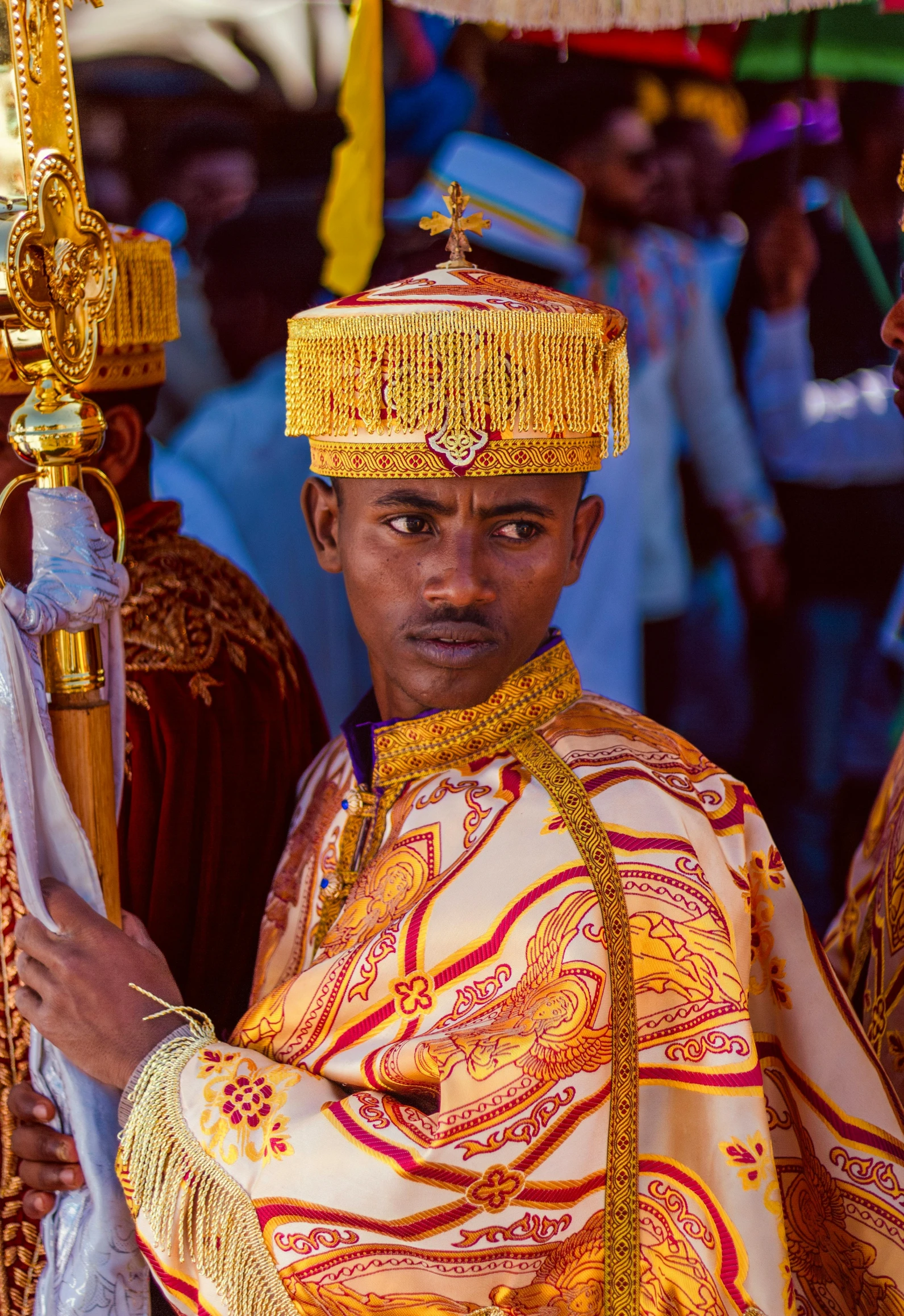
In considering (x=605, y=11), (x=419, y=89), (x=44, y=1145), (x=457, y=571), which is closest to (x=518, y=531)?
(x=457, y=571)

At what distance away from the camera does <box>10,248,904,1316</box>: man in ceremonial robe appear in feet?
5.29

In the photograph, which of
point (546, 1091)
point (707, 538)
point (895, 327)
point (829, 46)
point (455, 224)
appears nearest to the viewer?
point (546, 1091)

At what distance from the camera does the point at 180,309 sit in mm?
3068

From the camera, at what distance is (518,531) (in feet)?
6.17

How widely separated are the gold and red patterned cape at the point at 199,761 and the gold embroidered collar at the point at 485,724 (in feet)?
1.43

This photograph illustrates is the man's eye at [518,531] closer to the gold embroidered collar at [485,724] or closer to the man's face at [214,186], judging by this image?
the gold embroidered collar at [485,724]

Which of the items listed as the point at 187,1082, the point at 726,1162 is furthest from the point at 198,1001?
the point at 726,1162

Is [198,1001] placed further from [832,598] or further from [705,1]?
[705,1]

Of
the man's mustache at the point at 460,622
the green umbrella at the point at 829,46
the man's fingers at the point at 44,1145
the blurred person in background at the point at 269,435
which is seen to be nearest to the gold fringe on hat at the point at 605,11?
the green umbrella at the point at 829,46

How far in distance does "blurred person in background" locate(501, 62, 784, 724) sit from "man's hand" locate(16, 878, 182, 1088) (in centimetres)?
174

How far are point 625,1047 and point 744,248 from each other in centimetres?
204

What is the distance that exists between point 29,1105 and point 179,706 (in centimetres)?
66

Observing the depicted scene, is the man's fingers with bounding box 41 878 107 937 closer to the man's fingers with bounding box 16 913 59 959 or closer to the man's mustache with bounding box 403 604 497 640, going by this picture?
the man's fingers with bounding box 16 913 59 959

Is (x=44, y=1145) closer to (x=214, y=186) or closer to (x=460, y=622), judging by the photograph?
(x=460, y=622)
